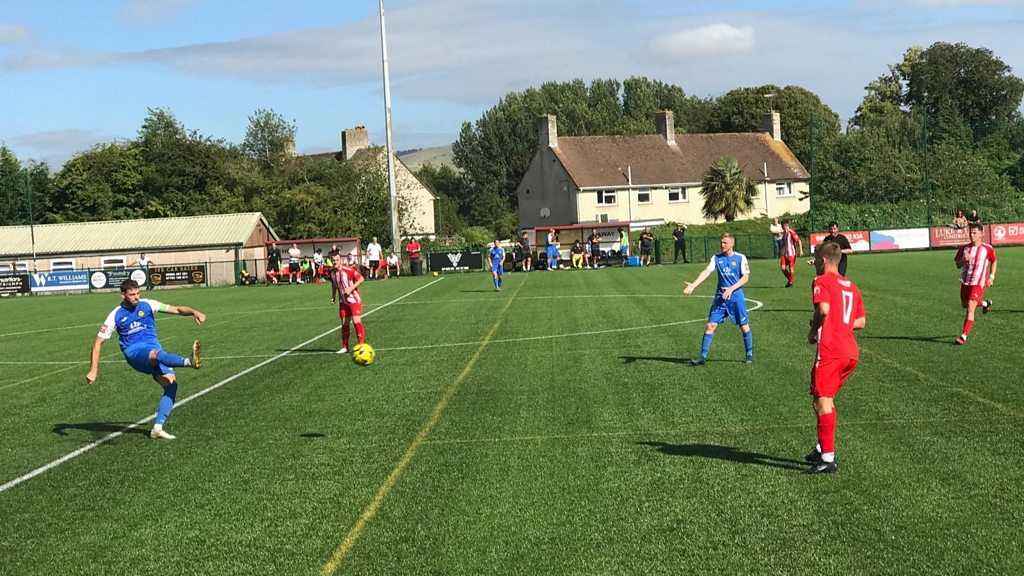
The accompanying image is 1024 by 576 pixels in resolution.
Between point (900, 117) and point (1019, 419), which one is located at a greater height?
point (900, 117)

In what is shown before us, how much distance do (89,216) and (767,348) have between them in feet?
242

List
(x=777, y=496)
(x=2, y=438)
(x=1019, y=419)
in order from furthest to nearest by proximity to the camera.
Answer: (x=2, y=438)
(x=1019, y=419)
(x=777, y=496)

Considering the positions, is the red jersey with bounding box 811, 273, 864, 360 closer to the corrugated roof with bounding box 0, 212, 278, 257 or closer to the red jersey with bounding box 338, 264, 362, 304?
the red jersey with bounding box 338, 264, 362, 304

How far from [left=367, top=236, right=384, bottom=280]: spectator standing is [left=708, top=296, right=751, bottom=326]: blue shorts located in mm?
33809

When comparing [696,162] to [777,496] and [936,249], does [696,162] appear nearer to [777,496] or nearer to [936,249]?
[936,249]

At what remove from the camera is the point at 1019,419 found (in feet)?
34.7

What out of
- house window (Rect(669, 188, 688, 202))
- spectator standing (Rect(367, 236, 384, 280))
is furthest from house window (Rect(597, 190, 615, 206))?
spectator standing (Rect(367, 236, 384, 280))

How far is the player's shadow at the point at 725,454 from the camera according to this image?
30.4 ft

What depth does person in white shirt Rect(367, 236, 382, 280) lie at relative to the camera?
4872 centimetres

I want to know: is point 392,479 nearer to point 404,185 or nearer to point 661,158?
point 661,158

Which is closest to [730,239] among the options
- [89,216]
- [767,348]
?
[767,348]

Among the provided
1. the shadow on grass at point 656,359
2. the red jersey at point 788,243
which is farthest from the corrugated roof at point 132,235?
the shadow on grass at point 656,359

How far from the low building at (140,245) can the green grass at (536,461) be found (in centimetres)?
3945

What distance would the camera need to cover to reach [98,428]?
42.9 feet
